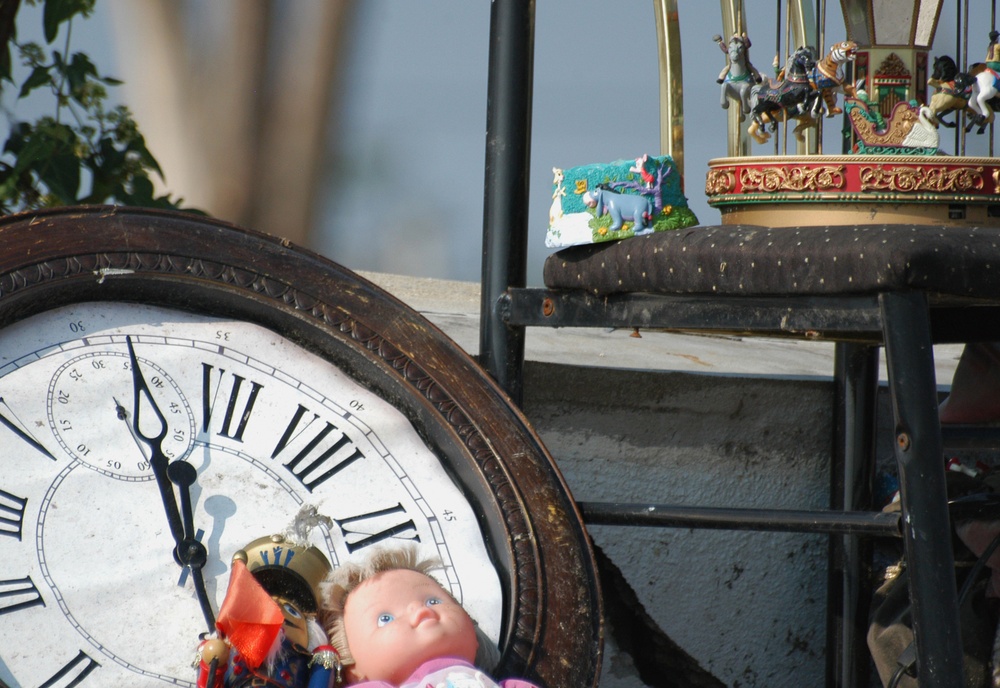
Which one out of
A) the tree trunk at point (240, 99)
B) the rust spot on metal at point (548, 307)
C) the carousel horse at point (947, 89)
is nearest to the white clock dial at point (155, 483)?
the rust spot on metal at point (548, 307)

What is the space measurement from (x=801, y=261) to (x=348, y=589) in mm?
504

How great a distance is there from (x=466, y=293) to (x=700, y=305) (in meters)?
1.46

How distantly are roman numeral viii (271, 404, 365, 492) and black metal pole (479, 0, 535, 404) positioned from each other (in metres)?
0.26

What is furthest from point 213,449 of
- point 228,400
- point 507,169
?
point 507,169

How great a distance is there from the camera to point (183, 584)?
1.00m

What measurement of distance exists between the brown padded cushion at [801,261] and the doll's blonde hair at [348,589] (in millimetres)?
368

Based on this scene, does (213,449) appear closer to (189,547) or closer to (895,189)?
(189,547)

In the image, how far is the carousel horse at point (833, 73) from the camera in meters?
1.15

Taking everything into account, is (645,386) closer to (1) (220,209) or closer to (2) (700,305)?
(2) (700,305)

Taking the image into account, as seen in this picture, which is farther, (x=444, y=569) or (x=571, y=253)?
(x=571, y=253)

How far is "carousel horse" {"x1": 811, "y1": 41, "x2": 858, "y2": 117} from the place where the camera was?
45.1 inches

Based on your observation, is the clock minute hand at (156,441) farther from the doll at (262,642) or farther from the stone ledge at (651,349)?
the stone ledge at (651,349)

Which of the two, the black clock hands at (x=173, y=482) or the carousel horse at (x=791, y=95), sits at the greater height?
the carousel horse at (x=791, y=95)

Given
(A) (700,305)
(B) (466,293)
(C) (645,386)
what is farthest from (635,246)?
(B) (466,293)
